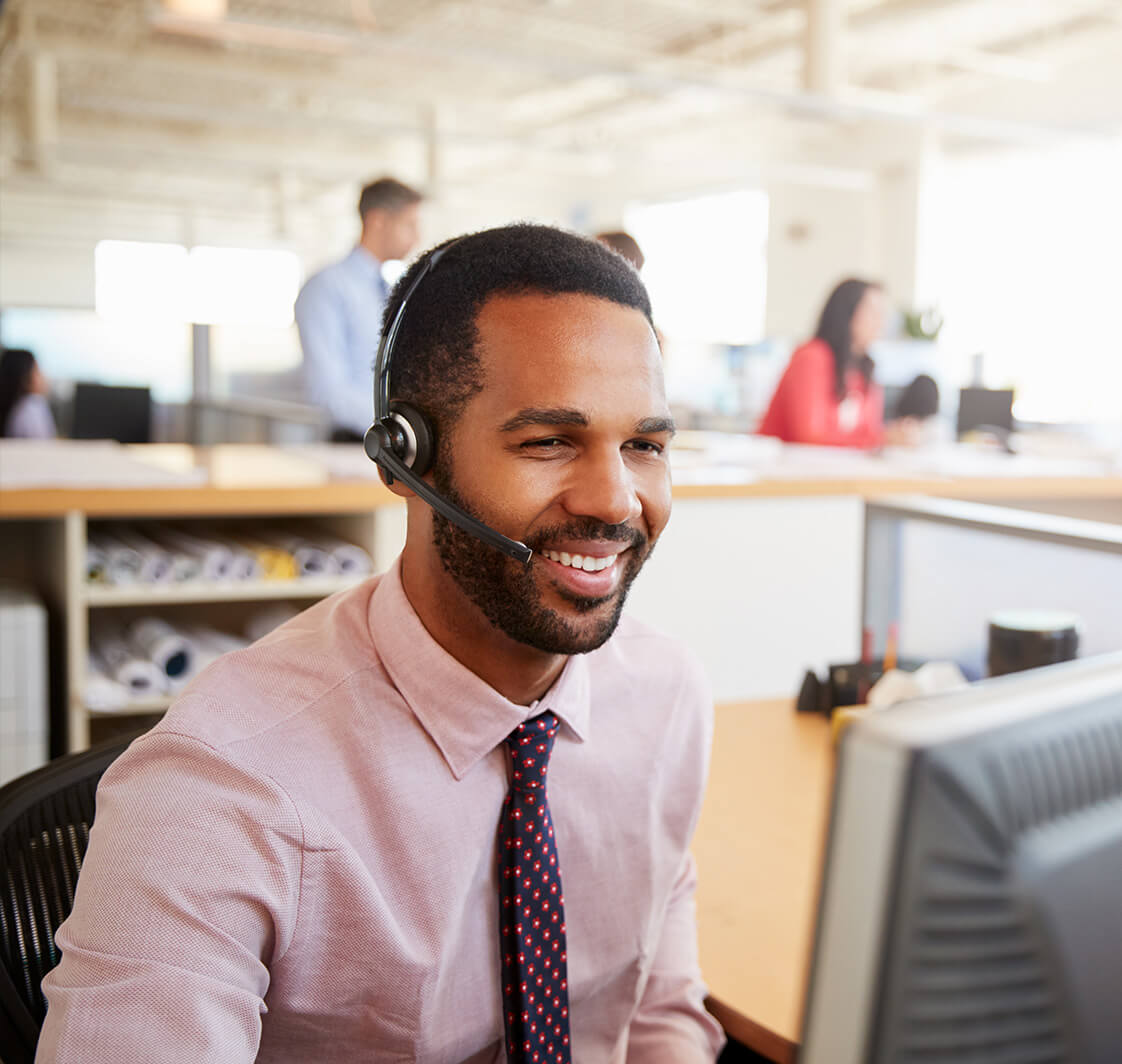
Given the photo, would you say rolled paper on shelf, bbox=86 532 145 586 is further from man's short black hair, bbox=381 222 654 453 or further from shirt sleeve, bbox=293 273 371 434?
man's short black hair, bbox=381 222 654 453

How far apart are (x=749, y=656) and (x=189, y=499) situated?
1.29 m

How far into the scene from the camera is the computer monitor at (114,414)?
20.6ft

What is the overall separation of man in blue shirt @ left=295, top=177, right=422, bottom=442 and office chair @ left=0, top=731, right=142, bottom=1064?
8.26ft

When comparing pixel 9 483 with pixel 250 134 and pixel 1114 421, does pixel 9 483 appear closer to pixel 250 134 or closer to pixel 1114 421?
pixel 1114 421

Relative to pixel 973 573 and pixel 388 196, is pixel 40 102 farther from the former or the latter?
pixel 973 573

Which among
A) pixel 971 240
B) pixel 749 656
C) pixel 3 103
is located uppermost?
pixel 3 103

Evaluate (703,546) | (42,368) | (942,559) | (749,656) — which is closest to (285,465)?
(703,546)

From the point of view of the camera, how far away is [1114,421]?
6.96 metres

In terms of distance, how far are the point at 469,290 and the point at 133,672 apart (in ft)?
5.23

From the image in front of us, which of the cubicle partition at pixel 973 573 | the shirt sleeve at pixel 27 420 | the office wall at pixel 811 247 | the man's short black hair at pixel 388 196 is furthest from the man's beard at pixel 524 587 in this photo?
the office wall at pixel 811 247

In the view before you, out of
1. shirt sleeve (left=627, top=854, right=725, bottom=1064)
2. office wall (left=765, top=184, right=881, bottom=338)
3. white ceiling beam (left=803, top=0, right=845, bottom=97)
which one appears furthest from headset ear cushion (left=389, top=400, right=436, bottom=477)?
office wall (left=765, top=184, right=881, bottom=338)

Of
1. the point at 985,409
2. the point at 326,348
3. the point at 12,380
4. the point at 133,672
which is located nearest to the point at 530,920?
the point at 133,672

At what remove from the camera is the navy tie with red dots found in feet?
2.70

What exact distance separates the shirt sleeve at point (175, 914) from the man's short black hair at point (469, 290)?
0.97 ft
